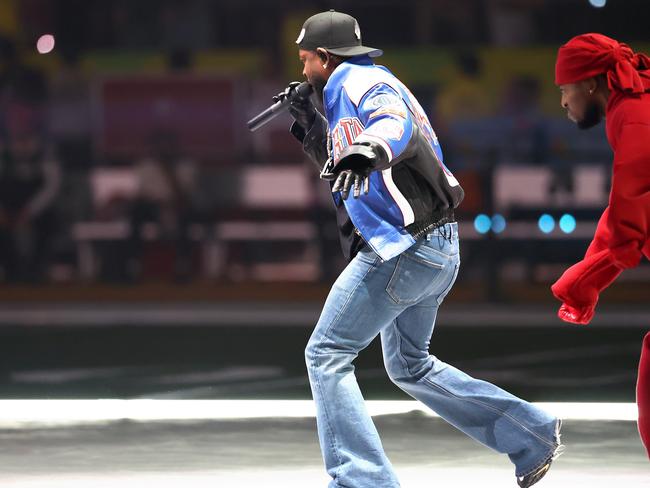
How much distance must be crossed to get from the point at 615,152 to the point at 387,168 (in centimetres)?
81

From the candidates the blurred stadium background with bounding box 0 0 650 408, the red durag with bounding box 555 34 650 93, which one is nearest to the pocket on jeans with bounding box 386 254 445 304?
the red durag with bounding box 555 34 650 93

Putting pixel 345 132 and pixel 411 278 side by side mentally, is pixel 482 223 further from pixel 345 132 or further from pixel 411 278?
pixel 345 132

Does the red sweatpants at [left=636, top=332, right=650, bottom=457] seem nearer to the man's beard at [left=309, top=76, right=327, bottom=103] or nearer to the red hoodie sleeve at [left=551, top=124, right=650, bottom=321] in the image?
the red hoodie sleeve at [left=551, top=124, right=650, bottom=321]

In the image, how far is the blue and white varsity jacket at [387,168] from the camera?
5.46m

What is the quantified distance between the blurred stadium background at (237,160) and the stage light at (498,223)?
1.5 inches

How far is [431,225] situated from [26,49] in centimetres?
1352

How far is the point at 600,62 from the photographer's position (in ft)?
17.0

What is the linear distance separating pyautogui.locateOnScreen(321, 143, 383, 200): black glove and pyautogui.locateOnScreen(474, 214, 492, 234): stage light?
12.4 meters

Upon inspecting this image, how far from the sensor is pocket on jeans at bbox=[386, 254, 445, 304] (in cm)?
565

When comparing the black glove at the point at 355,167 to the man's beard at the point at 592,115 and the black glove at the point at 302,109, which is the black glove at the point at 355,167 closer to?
the man's beard at the point at 592,115

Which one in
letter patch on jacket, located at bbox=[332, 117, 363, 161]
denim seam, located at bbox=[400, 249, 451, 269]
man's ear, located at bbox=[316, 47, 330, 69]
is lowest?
denim seam, located at bbox=[400, 249, 451, 269]

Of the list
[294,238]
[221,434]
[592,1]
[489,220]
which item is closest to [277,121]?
[294,238]

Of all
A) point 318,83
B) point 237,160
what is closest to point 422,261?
point 318,83

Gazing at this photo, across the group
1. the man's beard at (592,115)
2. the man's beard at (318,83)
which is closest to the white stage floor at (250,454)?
the man's beard at (318,83)
